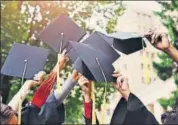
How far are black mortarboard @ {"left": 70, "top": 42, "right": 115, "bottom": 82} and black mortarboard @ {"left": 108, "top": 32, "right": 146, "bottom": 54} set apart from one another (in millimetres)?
136

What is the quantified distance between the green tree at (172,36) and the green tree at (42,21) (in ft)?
3.22

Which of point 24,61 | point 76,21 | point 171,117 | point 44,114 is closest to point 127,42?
point 171,117

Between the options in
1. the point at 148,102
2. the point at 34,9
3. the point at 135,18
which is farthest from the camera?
the point at 135,18

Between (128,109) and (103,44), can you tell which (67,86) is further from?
(128,109)

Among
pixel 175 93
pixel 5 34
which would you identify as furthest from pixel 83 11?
pixel 175 93

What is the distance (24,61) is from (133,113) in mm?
1127

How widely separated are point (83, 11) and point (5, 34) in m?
1.58

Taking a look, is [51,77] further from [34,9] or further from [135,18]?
[135,18]

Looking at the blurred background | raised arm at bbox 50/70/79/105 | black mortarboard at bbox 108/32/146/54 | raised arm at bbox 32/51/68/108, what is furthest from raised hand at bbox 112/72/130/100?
the blurred background

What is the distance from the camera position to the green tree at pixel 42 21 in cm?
863

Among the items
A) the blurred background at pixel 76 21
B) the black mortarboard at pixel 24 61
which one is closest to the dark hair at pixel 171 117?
the black mortarboard at pixel 24 61

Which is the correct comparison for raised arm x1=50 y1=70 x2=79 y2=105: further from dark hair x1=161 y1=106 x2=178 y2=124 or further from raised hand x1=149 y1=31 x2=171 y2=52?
raised hand x1=149 y1=31 x2=171 y2=52

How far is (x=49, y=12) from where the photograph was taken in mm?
9133

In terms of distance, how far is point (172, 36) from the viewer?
29.5 ft
